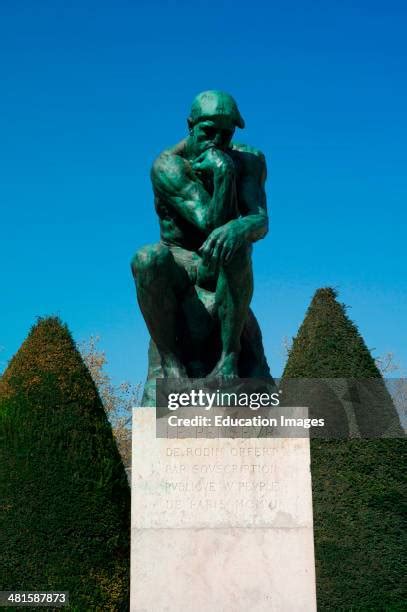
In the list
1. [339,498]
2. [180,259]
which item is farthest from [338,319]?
[180,259]

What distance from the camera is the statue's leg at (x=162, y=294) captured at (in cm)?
551

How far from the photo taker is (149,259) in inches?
216

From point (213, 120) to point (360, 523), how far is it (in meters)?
6.53

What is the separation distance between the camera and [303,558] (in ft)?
17.2

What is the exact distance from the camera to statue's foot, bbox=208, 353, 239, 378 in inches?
221

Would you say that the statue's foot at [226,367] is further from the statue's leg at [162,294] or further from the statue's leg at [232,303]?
the statue's leg at [162,294]

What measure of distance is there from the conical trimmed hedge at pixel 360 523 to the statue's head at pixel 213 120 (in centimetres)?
601

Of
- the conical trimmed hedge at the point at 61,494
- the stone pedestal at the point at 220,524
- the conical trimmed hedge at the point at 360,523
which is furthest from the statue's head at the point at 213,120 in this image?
the conical trimmed hedge at the point at 360,523

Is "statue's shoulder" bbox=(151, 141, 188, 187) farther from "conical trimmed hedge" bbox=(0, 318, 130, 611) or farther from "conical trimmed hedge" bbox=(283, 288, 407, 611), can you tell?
"conical trimmed hedge" bbox=(283, 288, 407, 611)

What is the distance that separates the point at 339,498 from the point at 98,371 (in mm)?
23881

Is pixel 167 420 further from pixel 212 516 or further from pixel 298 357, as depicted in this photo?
pixel 298 357

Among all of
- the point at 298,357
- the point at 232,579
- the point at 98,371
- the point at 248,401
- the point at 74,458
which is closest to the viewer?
the point at 232,579

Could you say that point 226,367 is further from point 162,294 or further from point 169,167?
point 169,167

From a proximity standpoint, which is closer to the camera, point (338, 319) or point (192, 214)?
point (192, 214)
